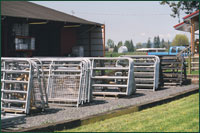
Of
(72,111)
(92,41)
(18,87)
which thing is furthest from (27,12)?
(72,111)

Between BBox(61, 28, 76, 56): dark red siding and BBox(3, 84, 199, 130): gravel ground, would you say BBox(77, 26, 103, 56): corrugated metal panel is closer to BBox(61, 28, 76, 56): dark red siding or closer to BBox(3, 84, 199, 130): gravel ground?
BBox(61, 28, 76, 56): dark red siding

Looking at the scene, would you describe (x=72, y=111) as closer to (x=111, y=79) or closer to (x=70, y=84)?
(x=70, y=84)

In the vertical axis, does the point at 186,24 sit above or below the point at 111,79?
above

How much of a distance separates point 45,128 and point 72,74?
4.09 m

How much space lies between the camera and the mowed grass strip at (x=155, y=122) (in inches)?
272

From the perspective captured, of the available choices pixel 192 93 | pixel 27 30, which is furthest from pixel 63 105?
pixel 27 30

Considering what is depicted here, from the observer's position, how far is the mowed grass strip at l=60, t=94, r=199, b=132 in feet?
22.7

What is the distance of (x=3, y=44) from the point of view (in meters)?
29.0

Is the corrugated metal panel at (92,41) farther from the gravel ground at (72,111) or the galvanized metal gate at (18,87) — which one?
the galvanized metal gate at (18,87)

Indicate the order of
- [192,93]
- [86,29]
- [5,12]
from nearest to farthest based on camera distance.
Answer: [192,93] < [5,12] < [86,29]

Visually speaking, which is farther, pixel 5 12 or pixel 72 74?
pixel 5 12

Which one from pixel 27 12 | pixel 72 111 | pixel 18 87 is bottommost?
pixel 72 111

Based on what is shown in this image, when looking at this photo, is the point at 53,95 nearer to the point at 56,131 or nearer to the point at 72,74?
the point at 72,74

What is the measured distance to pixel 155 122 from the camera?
24.7 ft
